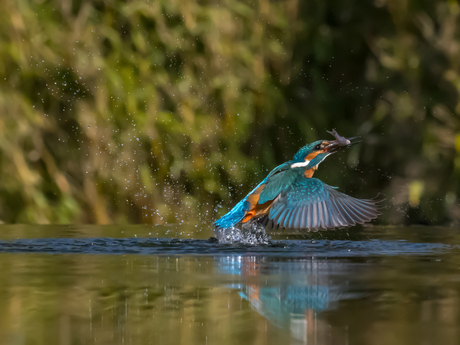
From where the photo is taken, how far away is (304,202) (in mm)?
4777

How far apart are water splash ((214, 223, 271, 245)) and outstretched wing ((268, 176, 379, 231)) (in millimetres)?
423

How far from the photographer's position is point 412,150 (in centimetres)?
729

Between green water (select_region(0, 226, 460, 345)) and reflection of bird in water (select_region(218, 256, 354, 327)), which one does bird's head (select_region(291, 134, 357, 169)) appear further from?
reflection of bird in water (select_region(218, 256, 354, 327))

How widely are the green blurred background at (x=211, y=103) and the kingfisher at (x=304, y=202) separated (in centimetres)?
224

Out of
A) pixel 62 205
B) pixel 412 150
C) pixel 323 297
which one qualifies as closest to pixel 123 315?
pixel 323 297

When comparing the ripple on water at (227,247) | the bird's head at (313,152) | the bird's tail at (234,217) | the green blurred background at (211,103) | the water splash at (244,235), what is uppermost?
the green blurred background at (211,103)

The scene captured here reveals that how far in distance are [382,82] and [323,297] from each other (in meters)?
4.77

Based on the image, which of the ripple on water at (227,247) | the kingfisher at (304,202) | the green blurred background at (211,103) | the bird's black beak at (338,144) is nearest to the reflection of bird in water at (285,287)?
the ripple on water at (227,247)

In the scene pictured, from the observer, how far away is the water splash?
5.19 m

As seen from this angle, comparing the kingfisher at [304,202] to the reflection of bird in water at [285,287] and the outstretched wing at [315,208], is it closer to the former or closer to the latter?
the outstretched wing at [315,208]

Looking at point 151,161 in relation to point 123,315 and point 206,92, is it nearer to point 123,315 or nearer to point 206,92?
point 206,92

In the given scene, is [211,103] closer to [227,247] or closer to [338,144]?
[338,144]

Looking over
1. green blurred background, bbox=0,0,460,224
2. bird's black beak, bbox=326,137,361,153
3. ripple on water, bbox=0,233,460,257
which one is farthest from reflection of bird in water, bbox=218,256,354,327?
green blurred background, bbox=0,0,460,224

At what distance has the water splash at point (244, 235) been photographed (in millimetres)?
5191
